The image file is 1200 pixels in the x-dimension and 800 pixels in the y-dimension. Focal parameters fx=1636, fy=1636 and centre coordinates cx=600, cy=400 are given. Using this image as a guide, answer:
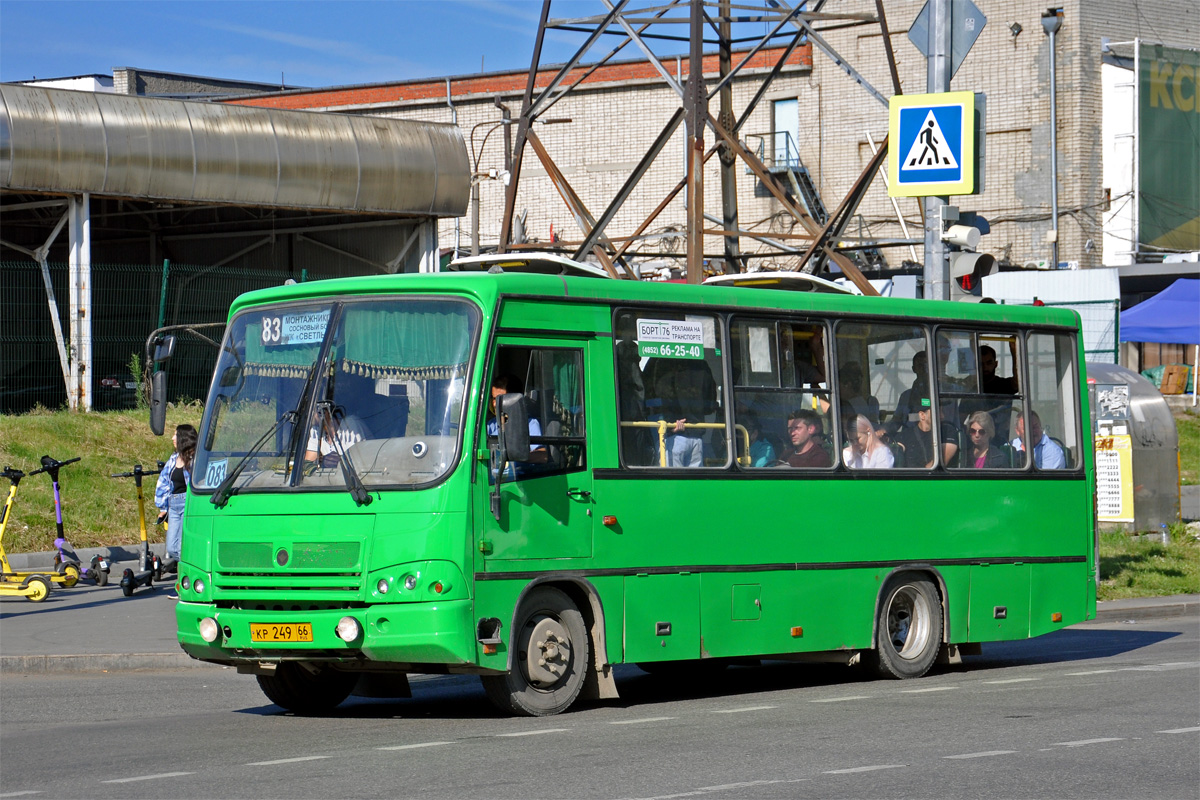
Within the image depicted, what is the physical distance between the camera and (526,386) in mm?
10148

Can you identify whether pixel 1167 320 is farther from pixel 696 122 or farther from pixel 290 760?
pixel 290 760

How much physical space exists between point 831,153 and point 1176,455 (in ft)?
96.5

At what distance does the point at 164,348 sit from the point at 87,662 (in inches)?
136

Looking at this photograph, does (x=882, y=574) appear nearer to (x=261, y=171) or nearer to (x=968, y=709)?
(x=968, y=709)

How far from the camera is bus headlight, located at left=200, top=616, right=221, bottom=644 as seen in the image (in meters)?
9.91

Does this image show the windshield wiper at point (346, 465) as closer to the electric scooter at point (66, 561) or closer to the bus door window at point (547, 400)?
the bus door window at point (547, 400)

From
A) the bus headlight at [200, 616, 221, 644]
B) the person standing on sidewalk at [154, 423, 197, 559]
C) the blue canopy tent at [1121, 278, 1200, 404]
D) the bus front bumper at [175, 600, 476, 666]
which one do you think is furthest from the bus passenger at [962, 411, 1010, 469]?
the blue canopy tent at [1121, 278, 1200, 404]

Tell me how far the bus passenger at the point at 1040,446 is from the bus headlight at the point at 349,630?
6.24 metres

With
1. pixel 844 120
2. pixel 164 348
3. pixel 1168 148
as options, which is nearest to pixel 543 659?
pixel 164 348

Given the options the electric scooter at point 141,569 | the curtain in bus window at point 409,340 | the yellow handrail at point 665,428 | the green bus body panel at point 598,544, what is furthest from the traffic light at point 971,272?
the electric scooter at point 141,569

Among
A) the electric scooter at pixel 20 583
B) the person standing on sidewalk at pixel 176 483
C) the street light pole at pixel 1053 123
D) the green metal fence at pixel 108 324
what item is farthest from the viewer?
the street light pole at pixel 1053 123

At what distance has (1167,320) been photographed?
3788 cm

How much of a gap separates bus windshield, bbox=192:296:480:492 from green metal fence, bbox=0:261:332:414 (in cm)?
1463

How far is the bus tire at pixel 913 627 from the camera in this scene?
12.5m
